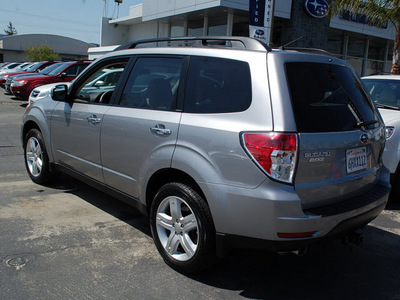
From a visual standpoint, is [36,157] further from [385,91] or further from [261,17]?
[261,17]

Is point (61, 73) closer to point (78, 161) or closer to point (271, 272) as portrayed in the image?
point (78, 161)

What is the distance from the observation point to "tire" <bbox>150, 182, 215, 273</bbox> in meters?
2.91

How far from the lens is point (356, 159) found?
9.89ft

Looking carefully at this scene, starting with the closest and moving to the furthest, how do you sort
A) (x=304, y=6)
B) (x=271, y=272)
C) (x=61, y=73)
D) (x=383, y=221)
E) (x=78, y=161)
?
(x=271, y=272), (x=78, y=161), (x=383, y=221), (x=61, y=73), (x=304, y=6)

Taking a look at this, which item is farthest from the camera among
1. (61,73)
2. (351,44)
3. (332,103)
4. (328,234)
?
(351,44)

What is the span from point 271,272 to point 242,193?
110cm

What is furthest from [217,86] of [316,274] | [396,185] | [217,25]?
[217,25]

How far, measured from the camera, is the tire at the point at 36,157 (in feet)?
16.5

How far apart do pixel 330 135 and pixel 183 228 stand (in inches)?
52.9

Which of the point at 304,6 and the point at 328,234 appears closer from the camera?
the point at 328,234

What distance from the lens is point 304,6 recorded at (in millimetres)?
18672

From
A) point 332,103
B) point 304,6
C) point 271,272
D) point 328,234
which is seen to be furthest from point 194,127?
point 304,6

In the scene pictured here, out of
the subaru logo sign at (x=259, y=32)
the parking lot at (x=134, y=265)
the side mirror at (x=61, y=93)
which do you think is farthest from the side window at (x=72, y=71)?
the parking lot at (x=134, y=265)

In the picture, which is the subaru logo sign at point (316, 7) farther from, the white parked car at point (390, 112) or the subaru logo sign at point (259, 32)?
the white parked car at point (390, 112)
